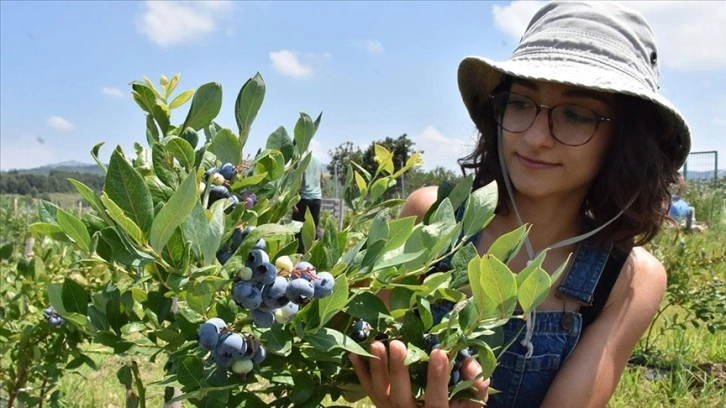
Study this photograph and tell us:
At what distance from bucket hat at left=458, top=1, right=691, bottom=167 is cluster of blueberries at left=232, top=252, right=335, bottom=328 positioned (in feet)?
2.12

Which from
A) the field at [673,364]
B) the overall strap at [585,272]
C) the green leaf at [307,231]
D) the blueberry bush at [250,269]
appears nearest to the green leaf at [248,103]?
the blueberry bush at [250,269]

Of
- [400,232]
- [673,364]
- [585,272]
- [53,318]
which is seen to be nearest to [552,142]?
[585,272]

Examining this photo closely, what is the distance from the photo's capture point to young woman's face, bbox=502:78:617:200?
1.05 meters

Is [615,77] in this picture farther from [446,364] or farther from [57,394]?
[57,394]

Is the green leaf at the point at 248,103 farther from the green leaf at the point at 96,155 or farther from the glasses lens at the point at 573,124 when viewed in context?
the glasses lens at the point at 573,124

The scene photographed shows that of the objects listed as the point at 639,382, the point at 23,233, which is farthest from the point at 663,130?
the point at 23,233

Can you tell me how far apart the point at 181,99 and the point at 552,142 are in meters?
0.59

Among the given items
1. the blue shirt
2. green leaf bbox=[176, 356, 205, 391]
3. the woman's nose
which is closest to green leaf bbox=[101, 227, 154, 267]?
green leaf bbox=[176, 356, 205, 391]

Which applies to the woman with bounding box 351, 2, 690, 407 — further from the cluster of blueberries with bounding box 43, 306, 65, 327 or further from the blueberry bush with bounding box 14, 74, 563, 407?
the cluster of blueberries with bounding box 43, 306, 65, 327

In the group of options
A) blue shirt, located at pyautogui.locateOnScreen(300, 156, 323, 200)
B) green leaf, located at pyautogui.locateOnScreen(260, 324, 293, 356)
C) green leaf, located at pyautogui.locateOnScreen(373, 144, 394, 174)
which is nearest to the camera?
green leaf, located at pyautogui.locateOnScreen(260, 324, 293, 356)

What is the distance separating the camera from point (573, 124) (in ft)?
3.49

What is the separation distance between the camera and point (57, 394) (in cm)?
136

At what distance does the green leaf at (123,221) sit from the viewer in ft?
1.35

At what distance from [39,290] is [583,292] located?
3.36 feet
